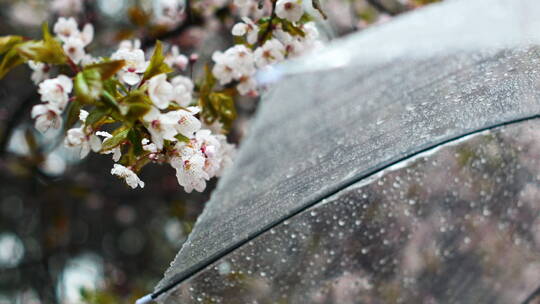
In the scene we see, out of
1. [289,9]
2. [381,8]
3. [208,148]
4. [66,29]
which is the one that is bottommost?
[381,8]

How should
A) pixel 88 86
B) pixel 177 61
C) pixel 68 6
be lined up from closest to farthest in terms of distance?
pixel 88 86, pixel 177 61, pixel 68 6

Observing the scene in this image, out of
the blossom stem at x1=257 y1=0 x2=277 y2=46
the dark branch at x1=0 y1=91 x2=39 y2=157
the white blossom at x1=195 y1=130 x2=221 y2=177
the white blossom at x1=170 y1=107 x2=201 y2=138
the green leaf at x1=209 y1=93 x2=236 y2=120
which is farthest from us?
the dark branch at x1=0 y1=91 x2=39 y2=157

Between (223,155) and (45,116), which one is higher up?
(45,116)

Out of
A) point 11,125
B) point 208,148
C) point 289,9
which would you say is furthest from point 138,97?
point 11,125

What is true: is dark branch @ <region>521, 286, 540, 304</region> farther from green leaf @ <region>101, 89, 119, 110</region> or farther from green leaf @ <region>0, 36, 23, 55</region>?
green leaf @ <region>0, 36, 23, 55</region>

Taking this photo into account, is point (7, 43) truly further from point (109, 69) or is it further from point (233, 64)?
point (233, 64)

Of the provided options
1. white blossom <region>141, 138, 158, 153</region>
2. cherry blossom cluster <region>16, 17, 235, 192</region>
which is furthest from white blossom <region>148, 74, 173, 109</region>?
white blossom <region>141, 138, 158, 153</region>
